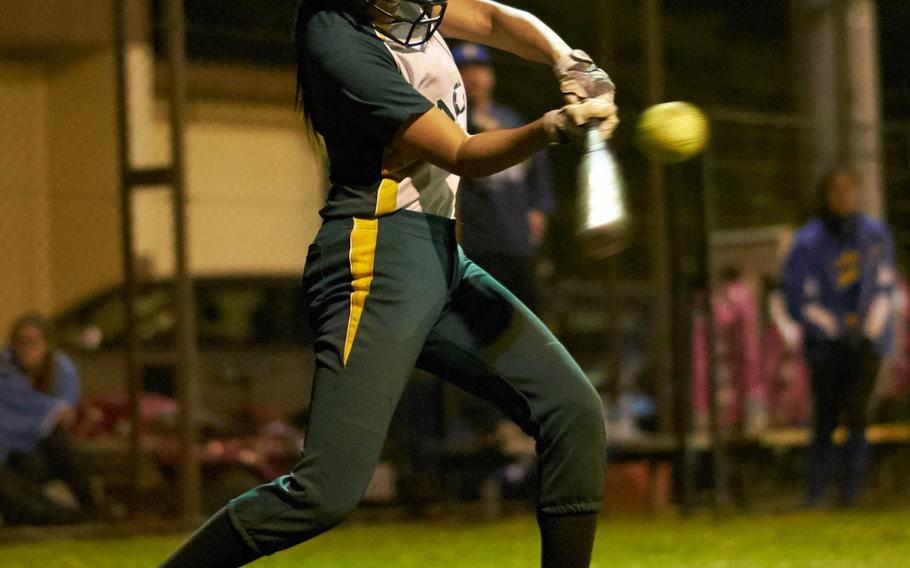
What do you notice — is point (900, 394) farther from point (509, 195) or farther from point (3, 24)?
point (3, 24)

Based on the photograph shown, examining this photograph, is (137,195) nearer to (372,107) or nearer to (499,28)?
(499,28)

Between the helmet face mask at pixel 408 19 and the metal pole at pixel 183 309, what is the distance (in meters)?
5.00

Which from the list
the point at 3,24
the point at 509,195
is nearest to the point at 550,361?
the point at 509,195

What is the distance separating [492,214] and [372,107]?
502 cm

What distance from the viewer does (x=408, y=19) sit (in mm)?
4262

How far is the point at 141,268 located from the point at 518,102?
525cm

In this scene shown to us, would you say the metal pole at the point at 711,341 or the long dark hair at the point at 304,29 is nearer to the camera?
the long dark hair at the point at 304,29

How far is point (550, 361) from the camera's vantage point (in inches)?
173

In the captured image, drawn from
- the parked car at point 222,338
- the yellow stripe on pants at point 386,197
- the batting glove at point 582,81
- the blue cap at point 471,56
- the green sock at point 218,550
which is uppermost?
the blue cap at point 471,56

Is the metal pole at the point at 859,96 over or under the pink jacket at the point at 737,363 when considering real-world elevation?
over

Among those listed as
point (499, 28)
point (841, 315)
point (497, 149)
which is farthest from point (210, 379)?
point (497, 149)

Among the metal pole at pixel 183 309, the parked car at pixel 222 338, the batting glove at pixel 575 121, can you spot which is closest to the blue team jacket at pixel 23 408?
the parked car at pixel 222 338

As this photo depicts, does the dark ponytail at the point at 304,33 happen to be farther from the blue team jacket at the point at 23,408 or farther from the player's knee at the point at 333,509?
the blue team jacket at the point at 23,408

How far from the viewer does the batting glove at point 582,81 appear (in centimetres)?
391
